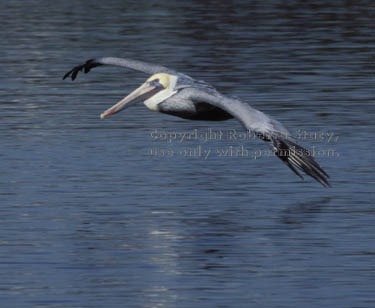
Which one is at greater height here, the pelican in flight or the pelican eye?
the pelican eye

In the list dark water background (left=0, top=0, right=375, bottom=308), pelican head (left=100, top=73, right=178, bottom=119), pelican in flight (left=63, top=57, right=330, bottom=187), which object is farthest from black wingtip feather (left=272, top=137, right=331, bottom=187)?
pelican head (left=100, top=73, right=178, bottom=119)

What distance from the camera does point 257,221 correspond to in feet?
48.8

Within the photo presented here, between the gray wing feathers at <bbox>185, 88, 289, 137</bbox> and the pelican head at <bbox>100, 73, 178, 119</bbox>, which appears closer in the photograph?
the gray wing feathers at <bbox>185, 88, 289, 137</bbox>

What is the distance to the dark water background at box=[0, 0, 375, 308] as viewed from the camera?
1230cm

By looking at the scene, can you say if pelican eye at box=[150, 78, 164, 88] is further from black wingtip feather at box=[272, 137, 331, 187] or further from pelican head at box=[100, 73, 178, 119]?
black wingtip feather at box=[272, 137, 331, 187]

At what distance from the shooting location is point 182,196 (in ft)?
53.1

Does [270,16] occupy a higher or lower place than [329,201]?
higher

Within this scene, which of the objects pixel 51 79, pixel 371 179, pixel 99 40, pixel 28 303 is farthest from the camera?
pixel 99 40

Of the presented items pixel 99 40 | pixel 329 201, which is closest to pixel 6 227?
pixel 329 201

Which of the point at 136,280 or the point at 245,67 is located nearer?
the point at 136,280

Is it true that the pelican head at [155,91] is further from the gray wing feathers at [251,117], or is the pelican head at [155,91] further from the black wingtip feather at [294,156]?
the black wingtip feather at [294,156]

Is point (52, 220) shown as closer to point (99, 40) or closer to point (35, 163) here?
point (35, 163)

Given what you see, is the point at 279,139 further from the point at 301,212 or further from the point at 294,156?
the point at 301,212

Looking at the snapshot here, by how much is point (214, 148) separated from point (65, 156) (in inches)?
92.6
